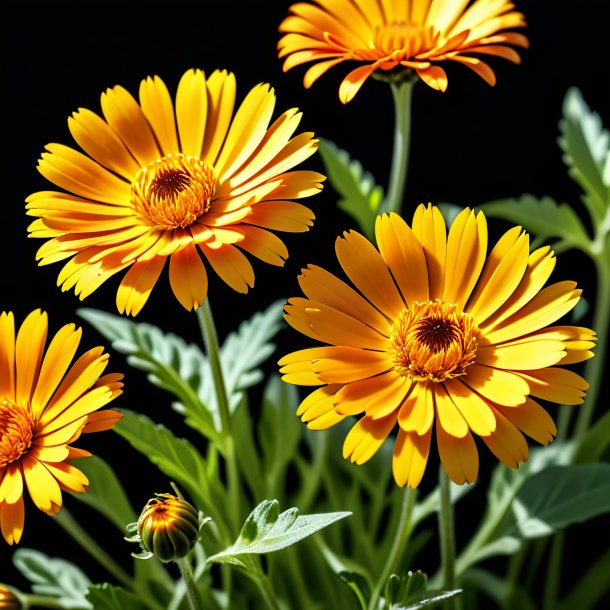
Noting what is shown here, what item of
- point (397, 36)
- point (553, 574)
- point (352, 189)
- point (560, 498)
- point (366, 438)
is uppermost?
point (397, 36)

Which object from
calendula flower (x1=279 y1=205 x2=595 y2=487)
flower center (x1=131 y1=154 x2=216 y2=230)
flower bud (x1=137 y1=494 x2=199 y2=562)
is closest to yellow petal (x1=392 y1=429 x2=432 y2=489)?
calendula flower (x1=279 y1=205 x2=595 y2=487)

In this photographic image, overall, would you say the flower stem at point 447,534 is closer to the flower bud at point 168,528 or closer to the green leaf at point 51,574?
the flower bud at point 168,528

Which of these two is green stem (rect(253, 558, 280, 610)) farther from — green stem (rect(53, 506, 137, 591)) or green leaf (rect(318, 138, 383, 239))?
green leaf (rect(318, 138, 383, 239))

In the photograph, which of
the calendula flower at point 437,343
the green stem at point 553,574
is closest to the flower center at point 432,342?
the calendula flower at point 437,343

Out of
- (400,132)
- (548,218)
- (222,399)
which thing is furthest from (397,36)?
(222,399)

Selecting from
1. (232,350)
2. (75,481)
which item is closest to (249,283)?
(75,481)

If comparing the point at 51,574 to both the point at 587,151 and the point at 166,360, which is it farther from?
the point at 587,151

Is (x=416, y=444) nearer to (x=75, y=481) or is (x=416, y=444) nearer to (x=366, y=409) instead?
(x=366, y=409)

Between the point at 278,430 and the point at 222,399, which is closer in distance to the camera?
the point at 222,399
